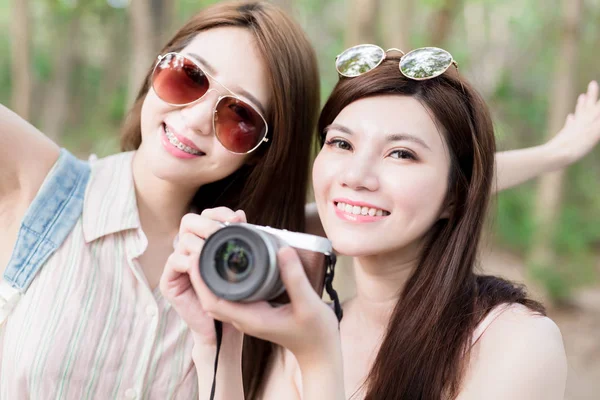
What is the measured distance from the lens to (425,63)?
2240 millimetres

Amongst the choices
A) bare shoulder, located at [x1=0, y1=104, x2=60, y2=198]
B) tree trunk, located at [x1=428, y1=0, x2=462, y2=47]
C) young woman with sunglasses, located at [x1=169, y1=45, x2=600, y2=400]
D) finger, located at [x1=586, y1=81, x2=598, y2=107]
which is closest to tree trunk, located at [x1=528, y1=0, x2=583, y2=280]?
tree trunk, located at [x1=428, y1=0, x2=462, y2=47]

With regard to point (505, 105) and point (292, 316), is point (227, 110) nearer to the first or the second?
point (292, 316)

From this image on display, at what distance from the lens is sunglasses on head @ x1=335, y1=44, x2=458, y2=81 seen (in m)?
2.22

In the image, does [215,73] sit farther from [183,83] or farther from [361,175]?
[361,175]

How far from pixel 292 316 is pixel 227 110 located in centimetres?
96

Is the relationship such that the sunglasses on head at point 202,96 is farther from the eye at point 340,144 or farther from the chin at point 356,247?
the chin at point 356,247

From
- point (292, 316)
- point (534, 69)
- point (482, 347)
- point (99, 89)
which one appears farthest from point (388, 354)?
point (99, 89)

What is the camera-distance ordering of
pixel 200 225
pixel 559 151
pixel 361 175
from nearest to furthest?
pixel 200 225, pixel 361 175, pixel 559 151

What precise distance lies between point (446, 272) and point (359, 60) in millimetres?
786

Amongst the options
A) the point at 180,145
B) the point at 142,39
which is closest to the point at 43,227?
the point at 180,145

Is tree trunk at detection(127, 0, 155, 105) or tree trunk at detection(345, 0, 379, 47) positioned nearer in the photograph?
tree trunk at detection(127, 0, 155, 105)

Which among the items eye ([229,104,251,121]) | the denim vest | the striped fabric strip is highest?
eye ([229,104,251,121])

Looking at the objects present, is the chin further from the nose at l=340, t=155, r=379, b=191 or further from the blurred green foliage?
the blurred green foliage

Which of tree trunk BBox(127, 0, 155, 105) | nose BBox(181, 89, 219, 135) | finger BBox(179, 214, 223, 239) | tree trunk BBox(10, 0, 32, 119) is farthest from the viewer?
tree trunk BBox(10, 0, 32, 119)
